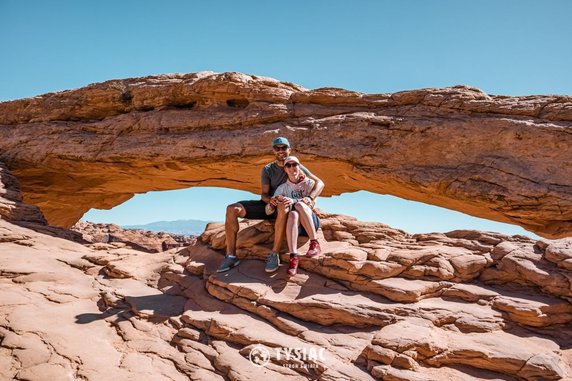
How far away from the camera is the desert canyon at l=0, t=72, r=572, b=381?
5324 mm

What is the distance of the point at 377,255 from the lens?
24.2ft

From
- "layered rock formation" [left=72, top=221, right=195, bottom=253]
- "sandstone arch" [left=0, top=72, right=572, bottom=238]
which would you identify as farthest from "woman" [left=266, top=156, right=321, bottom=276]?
"layered rock formation" [left=72, top=221, right=195, bottom=253]

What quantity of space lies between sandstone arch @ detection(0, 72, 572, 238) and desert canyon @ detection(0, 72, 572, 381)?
6 centimetres

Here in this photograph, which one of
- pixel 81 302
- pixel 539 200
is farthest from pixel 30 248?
pixel 539 200

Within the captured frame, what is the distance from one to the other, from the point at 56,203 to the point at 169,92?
10297 millimetres

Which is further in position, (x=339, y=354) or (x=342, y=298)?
(x=342, y=298)

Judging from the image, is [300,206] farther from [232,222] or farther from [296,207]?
[232,222]

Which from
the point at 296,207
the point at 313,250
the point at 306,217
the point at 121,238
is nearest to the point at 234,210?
the point at 296,207

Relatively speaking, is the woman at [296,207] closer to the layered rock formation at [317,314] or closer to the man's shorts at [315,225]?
the man's shorts at [315,225]

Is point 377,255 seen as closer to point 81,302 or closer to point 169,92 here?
point 81,302

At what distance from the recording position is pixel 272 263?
730 cm

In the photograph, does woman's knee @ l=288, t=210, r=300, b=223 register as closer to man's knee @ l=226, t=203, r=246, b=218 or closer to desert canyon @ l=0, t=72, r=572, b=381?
desert canyon @ l=0, t=72, r=572, b=381

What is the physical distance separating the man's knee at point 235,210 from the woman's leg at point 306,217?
1221 millimetres

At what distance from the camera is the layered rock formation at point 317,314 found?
5.12 m
